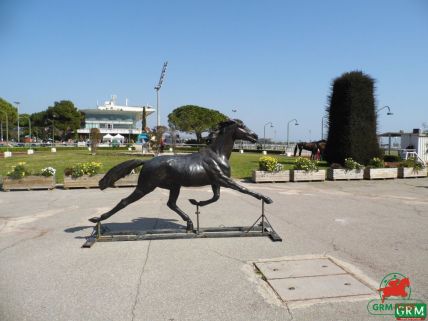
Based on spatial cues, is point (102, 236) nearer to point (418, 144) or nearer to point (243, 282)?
point (243, 282)

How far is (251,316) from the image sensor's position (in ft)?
12.6

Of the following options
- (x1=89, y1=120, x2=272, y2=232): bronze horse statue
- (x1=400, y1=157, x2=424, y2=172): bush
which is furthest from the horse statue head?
(x1=400, y1=157, x2=424, y2=172): bush

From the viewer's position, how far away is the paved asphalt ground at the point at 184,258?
4012mm

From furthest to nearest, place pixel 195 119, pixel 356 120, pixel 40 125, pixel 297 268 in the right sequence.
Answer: pixel 40 125
pixel 195 119
pixel 356 120
pixel 297 268

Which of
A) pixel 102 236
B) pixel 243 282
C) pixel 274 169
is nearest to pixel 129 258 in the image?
pixel 102 236

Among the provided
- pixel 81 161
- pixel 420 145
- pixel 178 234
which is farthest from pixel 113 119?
pixel 178 234

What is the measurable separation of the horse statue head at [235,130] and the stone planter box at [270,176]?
9.46m

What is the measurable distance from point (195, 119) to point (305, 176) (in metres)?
62.2

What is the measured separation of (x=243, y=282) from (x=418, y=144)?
3042 centimetres

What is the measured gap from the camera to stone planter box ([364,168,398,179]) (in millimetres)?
17812

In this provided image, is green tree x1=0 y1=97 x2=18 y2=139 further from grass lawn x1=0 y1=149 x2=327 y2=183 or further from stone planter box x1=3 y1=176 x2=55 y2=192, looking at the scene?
stone planter box x1=3 y1=176 x2=55 y2=192

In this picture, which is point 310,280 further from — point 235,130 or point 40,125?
point 40,125

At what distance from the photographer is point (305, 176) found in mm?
16734

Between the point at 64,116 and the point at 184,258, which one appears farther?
the point at 64,116
